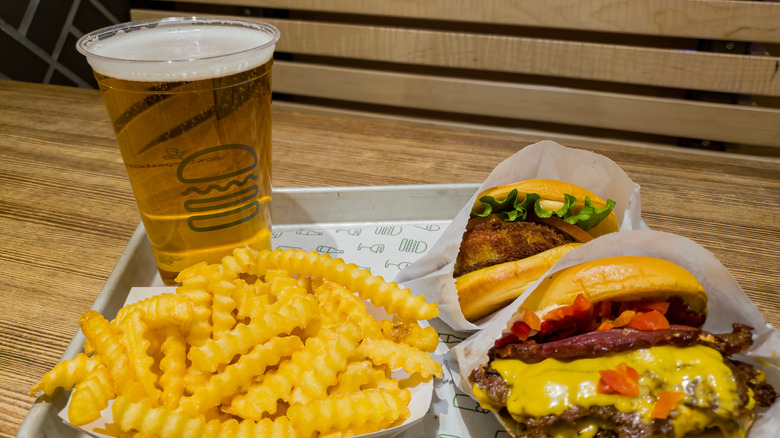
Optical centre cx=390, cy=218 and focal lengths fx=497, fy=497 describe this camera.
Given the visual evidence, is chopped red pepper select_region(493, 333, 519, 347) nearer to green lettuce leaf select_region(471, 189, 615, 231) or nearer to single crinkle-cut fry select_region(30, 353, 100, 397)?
green lettuce leaf select_region(471, 189, 615, 231)

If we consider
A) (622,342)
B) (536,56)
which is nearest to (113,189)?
(622,342)

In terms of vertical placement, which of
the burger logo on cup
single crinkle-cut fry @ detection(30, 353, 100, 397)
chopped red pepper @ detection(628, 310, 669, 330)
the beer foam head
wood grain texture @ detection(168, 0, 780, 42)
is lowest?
chopped red pepper @ detection(628, 310, 669, 330)

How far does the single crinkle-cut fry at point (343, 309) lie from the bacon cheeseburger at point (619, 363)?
231 millimetres

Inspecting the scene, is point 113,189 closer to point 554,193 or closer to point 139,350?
point 139,350

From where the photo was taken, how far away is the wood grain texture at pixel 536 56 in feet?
10.0

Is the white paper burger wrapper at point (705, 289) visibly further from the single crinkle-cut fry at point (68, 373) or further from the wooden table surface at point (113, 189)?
the single crinkle-cut fry at point (68, 373)

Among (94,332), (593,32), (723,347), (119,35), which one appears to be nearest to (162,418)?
(94,332)

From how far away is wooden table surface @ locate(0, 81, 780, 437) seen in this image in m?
1.27

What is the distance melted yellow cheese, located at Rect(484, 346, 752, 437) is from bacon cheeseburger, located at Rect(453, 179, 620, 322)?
11.2 inches

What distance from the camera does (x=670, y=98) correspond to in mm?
3387

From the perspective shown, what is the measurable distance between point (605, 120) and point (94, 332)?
11.0 feet

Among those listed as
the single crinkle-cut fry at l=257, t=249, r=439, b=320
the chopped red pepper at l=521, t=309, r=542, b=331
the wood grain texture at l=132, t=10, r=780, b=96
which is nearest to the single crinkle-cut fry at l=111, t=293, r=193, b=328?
the single crinkle-cut fry at l=257, t=249, r=439, b=320

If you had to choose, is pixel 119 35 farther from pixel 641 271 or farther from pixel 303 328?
pixel 641 271

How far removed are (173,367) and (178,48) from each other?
0.73 metres
